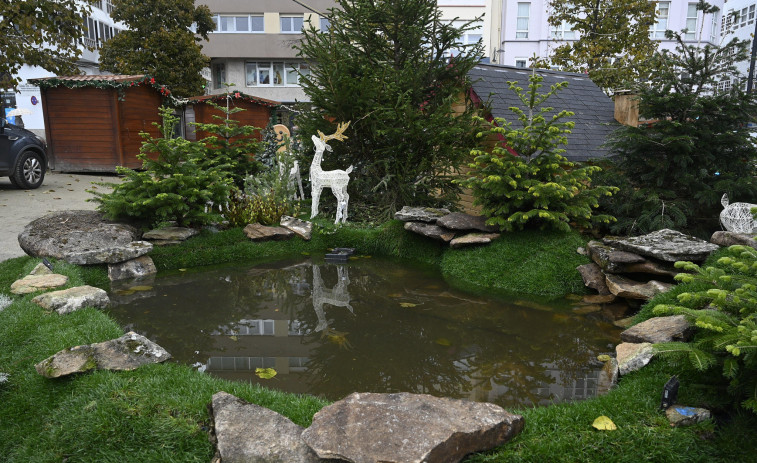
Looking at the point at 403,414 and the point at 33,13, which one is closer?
the point at 403,414

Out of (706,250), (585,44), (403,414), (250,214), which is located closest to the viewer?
(403,414)

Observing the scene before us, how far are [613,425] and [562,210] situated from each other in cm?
465

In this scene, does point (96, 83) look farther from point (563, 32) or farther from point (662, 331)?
point (563, 32)

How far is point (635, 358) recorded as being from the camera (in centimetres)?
403

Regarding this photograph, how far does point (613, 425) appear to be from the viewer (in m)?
3.26

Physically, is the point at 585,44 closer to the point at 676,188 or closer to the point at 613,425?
the point at 676,188

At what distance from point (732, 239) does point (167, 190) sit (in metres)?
7.55

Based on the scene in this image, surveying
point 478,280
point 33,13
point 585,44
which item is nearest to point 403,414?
point 478,280

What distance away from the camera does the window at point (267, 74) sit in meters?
35.3

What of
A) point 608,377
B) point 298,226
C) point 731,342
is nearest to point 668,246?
point 608,377

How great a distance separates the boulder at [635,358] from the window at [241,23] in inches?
1353

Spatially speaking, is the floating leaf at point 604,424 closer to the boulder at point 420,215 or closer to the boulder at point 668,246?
the boulder at point 668,246

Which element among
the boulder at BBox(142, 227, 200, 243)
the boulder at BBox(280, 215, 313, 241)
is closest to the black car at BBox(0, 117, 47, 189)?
the boulder at BBox(142, 227, 200, 243)

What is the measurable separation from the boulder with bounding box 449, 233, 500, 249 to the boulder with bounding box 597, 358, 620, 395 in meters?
3.24
